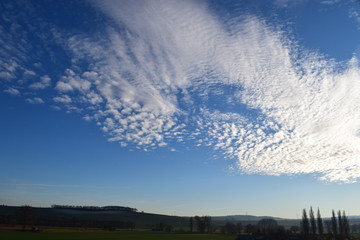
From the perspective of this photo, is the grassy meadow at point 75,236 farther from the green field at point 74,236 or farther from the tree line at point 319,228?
the tree line at point 319,228

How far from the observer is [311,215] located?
156375 millimetres

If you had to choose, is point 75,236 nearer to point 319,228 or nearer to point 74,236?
point 74,236

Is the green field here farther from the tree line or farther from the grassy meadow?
the tree line

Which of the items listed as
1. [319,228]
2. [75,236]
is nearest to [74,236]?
[75,236]

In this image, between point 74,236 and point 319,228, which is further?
point 319,228

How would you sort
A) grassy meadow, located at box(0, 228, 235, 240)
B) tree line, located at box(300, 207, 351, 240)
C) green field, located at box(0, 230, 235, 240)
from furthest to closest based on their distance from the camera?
tree line, located at box(300, 207, 351, 240) < grassy meadow, located at box(0, 228, 235, 240) < green field, located at box(0, 230, 235, 240)

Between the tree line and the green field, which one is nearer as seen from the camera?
the green field

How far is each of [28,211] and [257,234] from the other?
11683 centimetres

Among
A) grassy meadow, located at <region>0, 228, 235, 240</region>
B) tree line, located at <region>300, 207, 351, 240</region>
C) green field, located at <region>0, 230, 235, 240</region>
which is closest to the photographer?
green field, located at <region>0, 230, 235, 240</region>

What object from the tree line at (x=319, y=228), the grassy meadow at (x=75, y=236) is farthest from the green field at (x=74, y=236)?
the tree line at (x=319, y=228)

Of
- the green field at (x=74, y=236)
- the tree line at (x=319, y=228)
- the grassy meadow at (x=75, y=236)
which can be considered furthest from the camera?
the tree line at (x=319, y=228)

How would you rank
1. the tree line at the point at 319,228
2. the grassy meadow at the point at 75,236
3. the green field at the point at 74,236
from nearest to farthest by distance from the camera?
the green field at the point at 74,236
the grassy meadow at the point at 75,236
the tree line at the point at 319,228

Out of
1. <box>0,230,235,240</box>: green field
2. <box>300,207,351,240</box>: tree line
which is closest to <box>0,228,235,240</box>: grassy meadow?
<box>0,230,235,240</box>: green field

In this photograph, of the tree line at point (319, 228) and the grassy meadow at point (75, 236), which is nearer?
the grassy meadow at point (75, 236)
